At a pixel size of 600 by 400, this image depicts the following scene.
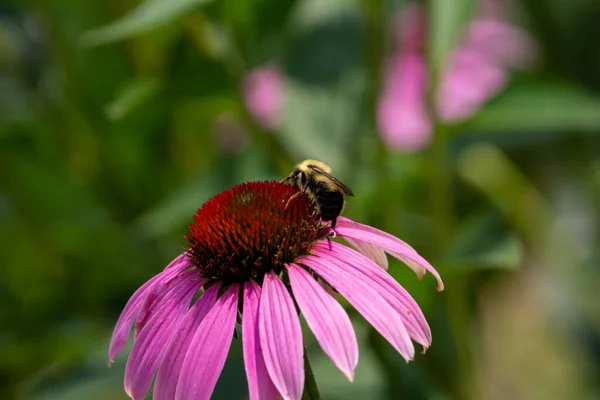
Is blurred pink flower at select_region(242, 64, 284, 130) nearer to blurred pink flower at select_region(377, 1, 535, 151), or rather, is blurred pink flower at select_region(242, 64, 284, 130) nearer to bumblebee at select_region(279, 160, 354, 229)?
blurred pink flower at select_region(377, 1, 535, 151)

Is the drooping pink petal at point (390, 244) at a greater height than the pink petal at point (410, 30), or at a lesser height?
lesser

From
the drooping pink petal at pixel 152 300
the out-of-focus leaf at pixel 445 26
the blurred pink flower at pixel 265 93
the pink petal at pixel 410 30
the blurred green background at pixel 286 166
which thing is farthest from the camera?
the pink petal at pixel 410 30

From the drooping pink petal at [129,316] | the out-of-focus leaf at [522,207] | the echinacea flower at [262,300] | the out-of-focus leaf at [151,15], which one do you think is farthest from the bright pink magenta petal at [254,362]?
the out-of-focus leaf at [522,207]

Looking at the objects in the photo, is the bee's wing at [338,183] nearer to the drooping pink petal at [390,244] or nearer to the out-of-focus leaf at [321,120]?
the drooping pink petal at [390,244]

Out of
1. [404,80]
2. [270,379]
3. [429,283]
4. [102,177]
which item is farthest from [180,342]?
[404,80]

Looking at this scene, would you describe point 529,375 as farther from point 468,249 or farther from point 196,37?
point 196,37

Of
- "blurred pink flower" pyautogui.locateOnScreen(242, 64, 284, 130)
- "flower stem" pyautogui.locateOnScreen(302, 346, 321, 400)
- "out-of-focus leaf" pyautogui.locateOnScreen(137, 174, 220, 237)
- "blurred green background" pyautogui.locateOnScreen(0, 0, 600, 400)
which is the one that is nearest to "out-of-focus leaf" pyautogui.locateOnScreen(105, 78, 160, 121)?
"blurred green background" pyautogui.locateOnScreen(0, 0, 600, 400)
